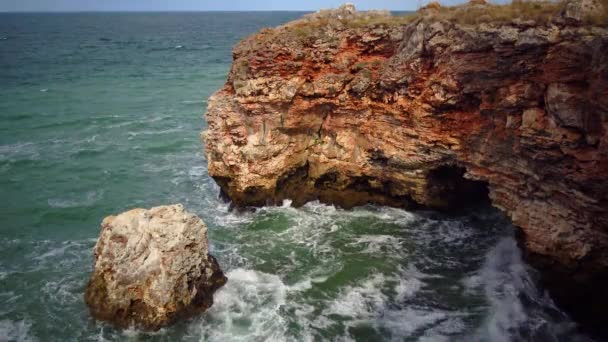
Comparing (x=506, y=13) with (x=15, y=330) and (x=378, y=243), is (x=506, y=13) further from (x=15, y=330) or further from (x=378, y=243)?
(x=15, y=330)

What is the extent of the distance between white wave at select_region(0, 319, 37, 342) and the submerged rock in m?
1.99

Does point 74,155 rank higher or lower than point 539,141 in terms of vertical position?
lower

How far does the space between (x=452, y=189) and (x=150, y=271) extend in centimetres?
1321

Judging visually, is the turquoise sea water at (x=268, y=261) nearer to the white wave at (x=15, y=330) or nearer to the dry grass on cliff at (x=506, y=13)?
the white wave at (x=15, y=330)

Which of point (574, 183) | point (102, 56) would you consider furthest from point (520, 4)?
point (102, 56)

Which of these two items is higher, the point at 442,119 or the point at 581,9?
the point at 581,9

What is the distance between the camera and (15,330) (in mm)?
15570

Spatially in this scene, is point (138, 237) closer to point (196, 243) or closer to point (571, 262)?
point (196, 243)

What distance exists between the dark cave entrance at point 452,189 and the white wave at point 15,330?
636 inches

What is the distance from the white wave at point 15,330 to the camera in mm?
15195

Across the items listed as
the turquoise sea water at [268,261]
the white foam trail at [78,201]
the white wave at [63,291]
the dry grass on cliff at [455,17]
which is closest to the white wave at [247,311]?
the turquoise sea water at [268,261]

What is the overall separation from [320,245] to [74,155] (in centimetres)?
2106

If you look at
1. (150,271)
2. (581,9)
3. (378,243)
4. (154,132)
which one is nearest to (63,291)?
(150,271)

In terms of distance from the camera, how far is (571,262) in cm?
1476
